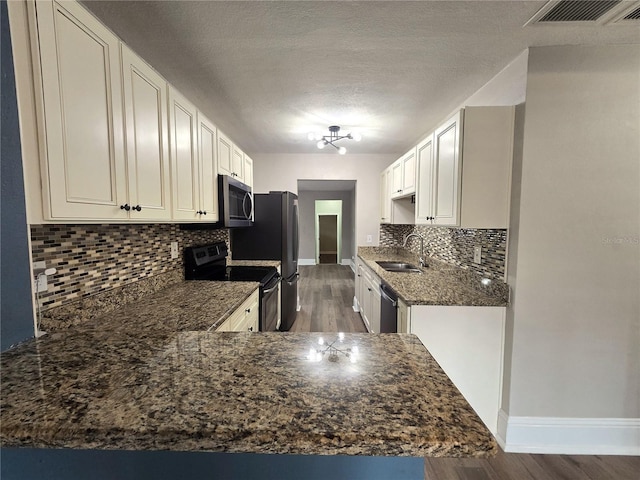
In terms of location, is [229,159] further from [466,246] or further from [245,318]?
[466,246]

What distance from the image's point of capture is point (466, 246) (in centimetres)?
228

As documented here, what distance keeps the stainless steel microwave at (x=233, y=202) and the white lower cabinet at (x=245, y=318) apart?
66 centimetres

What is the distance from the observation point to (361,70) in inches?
73.5

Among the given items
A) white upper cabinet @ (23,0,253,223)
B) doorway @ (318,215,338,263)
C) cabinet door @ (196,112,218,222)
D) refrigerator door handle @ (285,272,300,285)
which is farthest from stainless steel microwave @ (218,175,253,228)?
doorway @ (318,215,338,263)

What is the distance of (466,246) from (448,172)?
729 mm

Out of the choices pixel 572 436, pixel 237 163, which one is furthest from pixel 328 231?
pixel 572 436

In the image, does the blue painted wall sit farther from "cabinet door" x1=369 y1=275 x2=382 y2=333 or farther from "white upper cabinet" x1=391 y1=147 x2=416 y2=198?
"white upper cabinet" x1=391 y1=147 x2=416 y2=198

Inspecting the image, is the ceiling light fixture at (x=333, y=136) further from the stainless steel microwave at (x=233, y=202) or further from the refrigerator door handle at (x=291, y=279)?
the refrigerator door handle at (x=291, y=279)

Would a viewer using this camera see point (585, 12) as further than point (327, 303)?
No

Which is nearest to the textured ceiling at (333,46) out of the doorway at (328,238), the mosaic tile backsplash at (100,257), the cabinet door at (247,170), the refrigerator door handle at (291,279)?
the cabinet door at (247,170)

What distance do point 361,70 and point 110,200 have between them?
1.72 metres

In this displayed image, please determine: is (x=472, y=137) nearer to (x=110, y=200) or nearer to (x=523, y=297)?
(x=523, y=297)

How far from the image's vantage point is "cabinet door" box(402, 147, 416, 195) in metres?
2.68

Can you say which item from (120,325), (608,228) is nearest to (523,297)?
(608,228)
